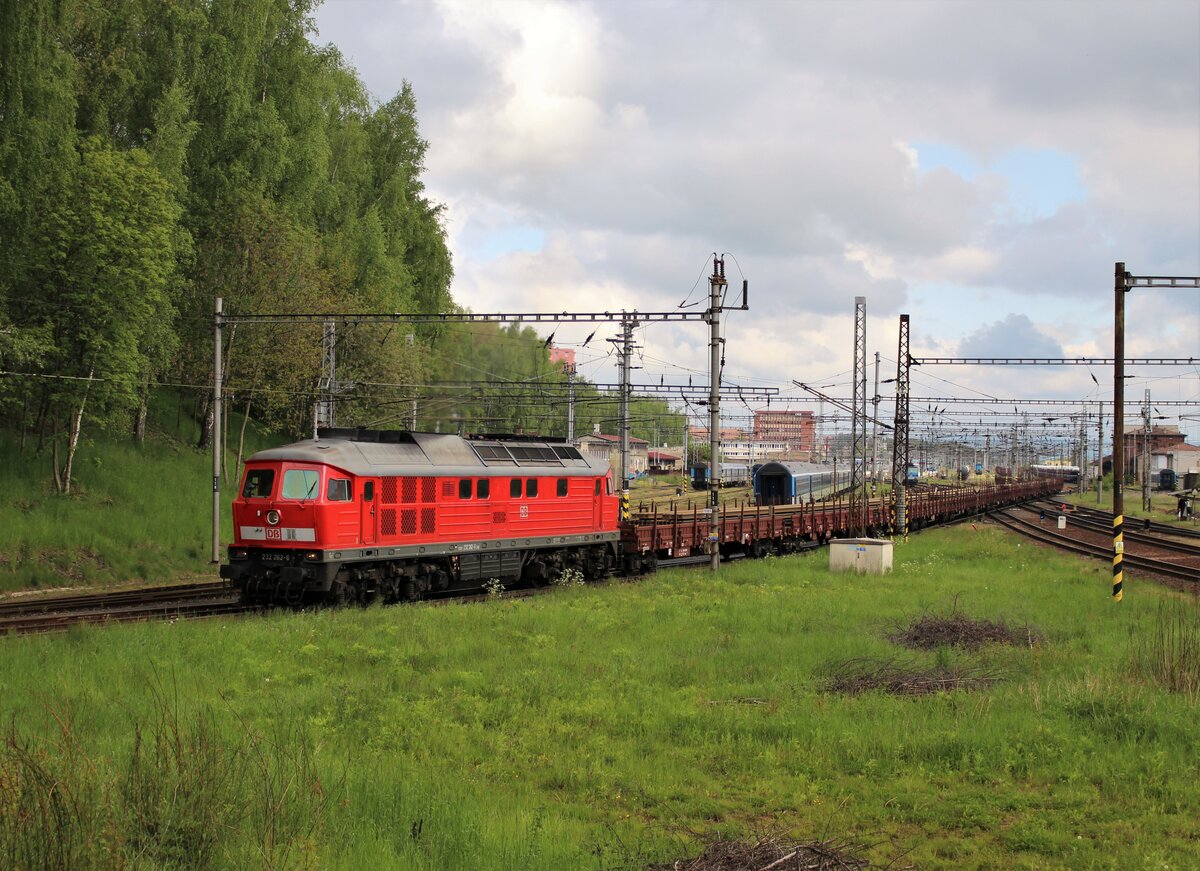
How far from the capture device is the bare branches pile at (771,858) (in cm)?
794

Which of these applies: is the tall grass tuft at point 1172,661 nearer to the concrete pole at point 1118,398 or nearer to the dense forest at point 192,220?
the concrete pole at point 1118,398

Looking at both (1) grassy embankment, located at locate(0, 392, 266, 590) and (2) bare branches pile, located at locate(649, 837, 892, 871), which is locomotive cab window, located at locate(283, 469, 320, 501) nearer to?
(1) grassy embankment, located at locate(0, 392, 266, 590)

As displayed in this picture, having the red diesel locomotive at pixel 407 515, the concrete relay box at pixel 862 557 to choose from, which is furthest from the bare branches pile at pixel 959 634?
the red diesel locomotive at pixel 407 515

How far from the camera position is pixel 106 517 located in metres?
32.4

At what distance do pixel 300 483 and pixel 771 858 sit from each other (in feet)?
53.1

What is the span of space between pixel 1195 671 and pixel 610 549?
764 inches

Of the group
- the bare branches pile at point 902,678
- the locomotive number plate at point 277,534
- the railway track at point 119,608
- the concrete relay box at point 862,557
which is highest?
the locomotive number plate at point 277,534

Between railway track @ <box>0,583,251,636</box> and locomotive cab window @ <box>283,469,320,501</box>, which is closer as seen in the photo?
railway track @ <box>0,583,251,636</box>

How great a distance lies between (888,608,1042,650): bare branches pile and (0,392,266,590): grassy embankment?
22.5 metres

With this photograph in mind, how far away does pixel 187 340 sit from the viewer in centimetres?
4038

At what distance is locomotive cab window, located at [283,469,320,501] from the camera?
22047 mm

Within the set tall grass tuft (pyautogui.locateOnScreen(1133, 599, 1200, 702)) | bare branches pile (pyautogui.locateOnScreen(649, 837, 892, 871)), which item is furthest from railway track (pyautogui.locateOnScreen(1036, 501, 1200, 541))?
bare branches pile (pyautogui.locateOnScreen(649, 837, 892, 871))

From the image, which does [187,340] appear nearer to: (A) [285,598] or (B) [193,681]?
(A) [285,598]

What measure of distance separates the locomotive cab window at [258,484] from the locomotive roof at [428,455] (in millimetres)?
287
